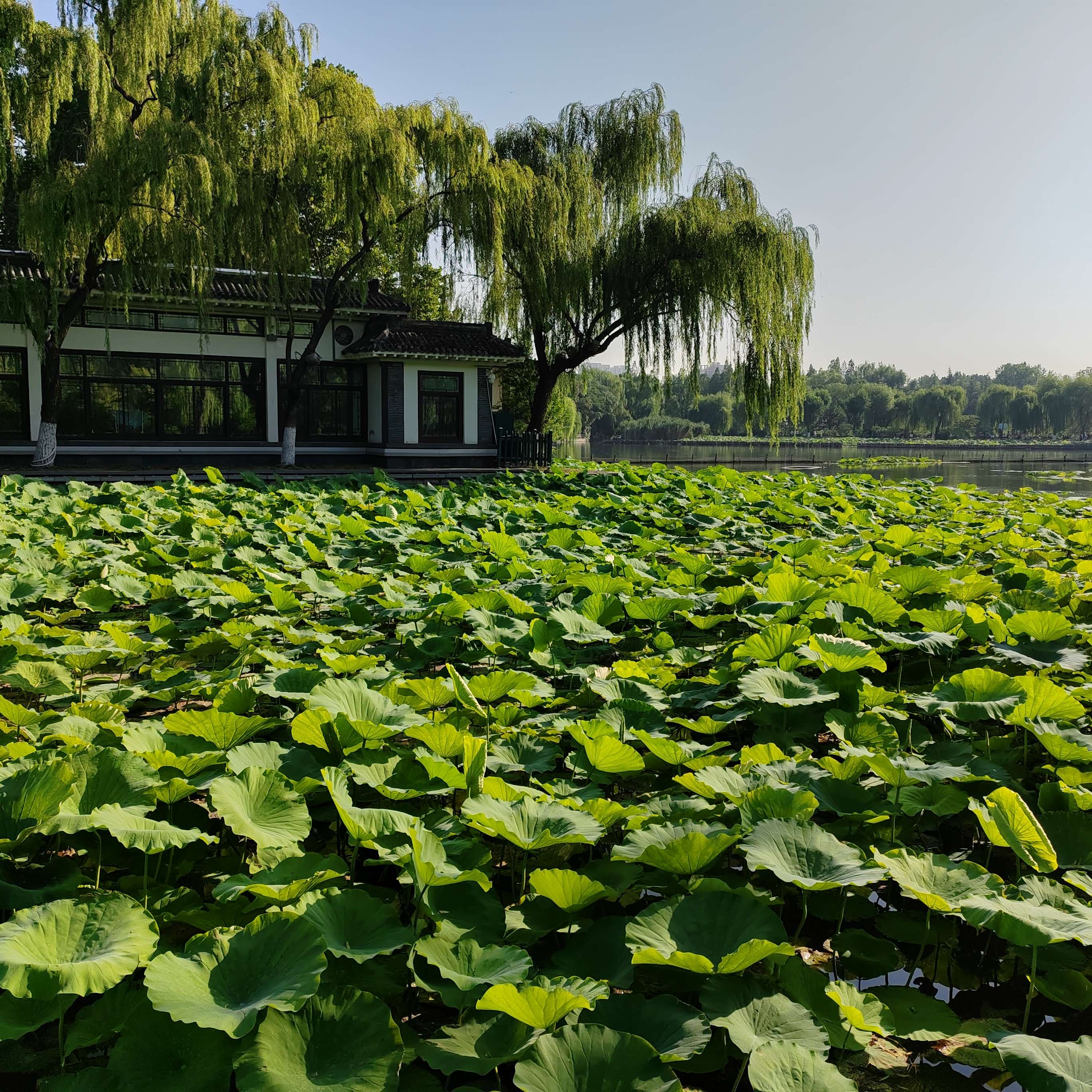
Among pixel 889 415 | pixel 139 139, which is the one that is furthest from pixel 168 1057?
pixel 889 415

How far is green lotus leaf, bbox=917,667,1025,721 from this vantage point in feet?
6.99

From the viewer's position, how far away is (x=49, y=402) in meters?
13.5

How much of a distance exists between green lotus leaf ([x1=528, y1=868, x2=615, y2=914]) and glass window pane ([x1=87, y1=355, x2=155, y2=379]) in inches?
633

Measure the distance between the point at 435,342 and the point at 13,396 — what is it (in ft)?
23.9

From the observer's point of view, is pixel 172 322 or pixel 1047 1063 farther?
pixel 172 322

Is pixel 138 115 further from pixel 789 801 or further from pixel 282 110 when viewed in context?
pixel 789 801

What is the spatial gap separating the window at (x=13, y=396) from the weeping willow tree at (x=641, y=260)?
7780 millimetres

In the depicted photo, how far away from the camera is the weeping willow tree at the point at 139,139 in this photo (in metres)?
12.0

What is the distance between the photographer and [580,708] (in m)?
2.61

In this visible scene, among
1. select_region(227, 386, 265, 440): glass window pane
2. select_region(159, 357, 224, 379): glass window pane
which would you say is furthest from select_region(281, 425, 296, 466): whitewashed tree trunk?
→ select_region(159, 357, 224, 379): glass window pane

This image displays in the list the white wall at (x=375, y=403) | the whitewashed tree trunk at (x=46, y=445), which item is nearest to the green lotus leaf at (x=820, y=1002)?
the whitewashed tree trunk at (x=46, y=445)

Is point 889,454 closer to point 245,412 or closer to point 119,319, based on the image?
point 245,412

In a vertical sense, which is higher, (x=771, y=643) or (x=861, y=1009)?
(x=771, y=643)

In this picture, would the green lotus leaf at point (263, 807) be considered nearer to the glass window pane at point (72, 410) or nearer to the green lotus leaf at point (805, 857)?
the green lotus leaf at point (805, 857)
